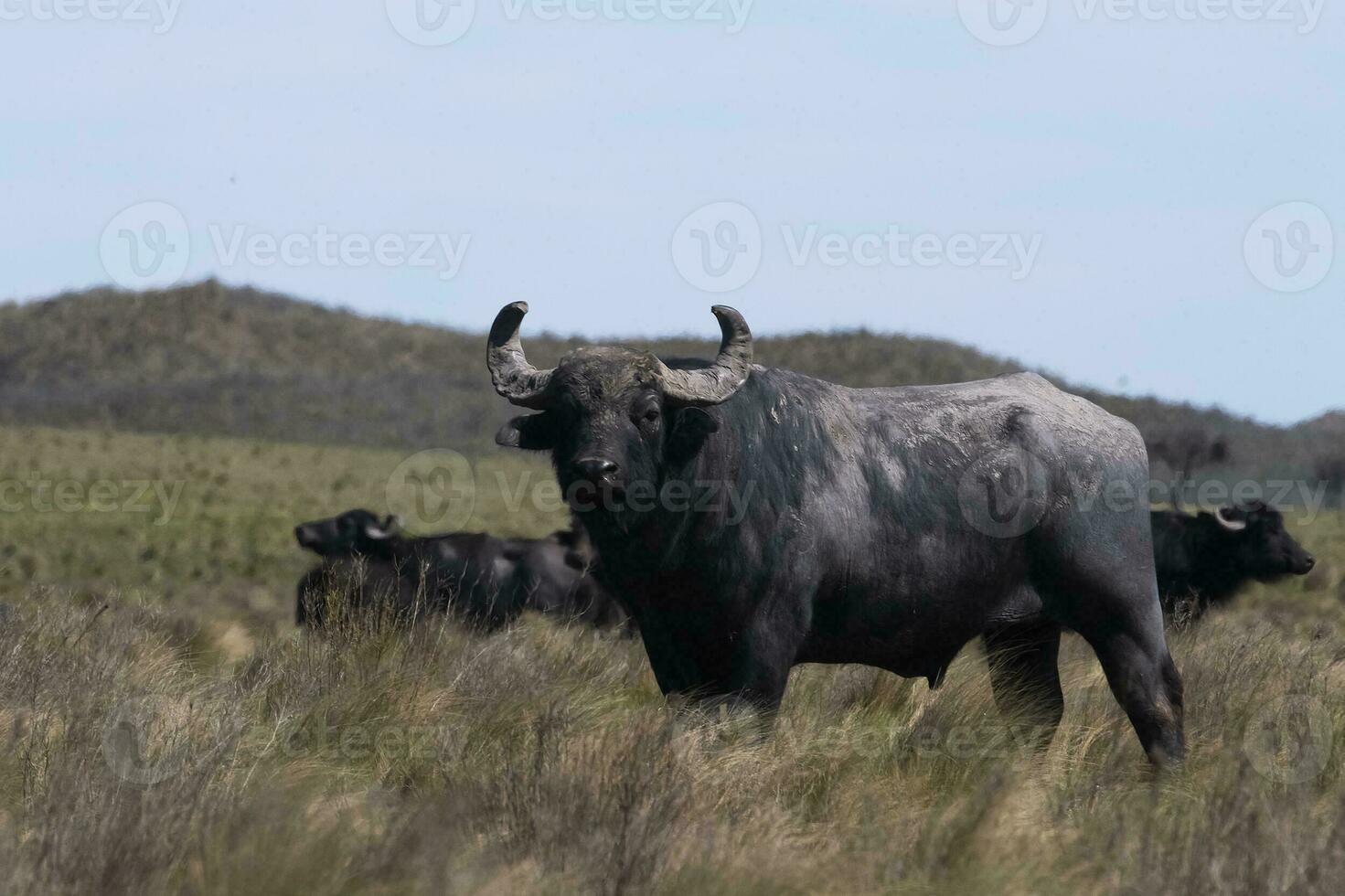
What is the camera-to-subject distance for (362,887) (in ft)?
15.0

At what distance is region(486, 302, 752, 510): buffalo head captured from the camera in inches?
259

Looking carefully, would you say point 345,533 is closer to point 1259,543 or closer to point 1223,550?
point 1223,550

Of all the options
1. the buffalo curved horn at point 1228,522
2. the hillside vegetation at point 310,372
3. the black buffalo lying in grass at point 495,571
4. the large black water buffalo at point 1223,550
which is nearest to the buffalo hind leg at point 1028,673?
the black buffalo lying in grass at point 495,571

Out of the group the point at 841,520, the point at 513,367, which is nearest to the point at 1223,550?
the point at 841,520

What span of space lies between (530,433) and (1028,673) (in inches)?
122

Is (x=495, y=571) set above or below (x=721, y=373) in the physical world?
below

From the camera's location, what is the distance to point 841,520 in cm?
709

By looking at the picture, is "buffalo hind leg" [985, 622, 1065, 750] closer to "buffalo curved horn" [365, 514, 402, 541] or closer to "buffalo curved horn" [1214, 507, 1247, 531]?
"buffalo curved horn" [1214, 507, 1247, 531]

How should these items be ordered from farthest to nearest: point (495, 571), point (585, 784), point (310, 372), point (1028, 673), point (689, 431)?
point (310, 372) < point (495, 571) < point (1028, 673) < point (689, 431) < point (585, 784)

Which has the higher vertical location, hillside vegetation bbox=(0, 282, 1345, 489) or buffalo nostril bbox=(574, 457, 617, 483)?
buffalo nostril bbox=(574, 457, 617, 483)

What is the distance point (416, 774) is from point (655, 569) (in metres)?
1.33

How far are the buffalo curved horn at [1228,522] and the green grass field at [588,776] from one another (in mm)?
4645

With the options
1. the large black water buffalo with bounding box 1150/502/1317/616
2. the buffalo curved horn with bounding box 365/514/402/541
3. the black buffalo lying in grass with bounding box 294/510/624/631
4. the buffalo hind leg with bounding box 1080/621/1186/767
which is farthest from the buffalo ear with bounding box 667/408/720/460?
the buffalo curved horn with bounding box 365/514/402/541

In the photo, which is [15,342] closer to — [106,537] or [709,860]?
[106,537]
